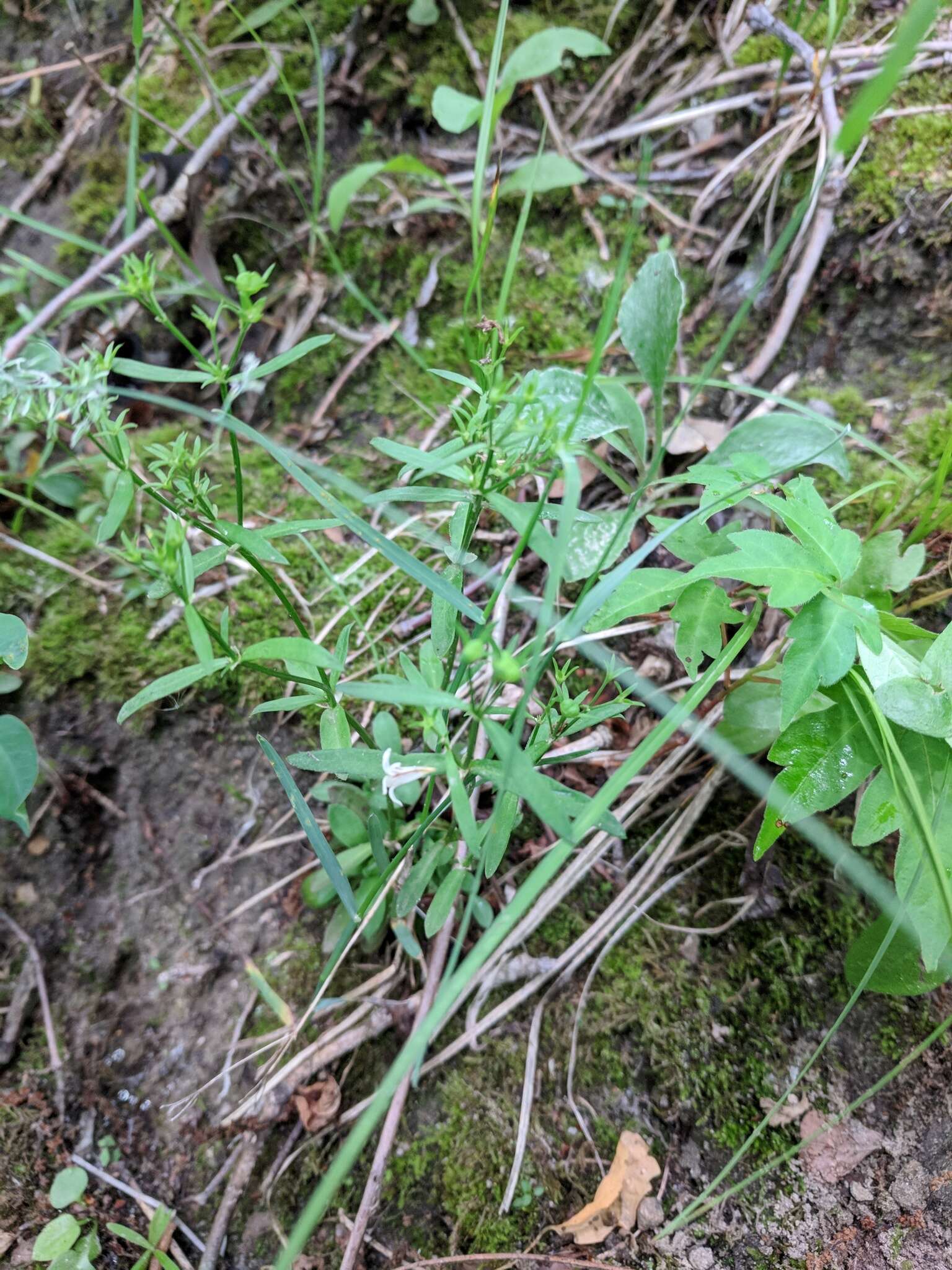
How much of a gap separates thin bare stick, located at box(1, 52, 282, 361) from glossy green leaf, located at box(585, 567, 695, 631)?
5.83 feet

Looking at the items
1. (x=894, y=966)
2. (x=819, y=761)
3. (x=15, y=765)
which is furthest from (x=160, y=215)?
(x=894, y=966)

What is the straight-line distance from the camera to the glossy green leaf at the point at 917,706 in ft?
3.76

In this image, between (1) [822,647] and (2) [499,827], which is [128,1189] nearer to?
(2) [499,827]

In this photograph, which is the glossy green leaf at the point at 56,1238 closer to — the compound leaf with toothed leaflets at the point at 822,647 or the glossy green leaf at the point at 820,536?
the compound leaf with toothed leaflets at the point at 822,647

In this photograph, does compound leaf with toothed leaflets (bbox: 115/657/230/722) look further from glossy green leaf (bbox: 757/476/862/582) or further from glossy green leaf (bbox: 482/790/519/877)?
glossy green leaf (bbox: 757/476/862/582)

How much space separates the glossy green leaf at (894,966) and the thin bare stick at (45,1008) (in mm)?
1604

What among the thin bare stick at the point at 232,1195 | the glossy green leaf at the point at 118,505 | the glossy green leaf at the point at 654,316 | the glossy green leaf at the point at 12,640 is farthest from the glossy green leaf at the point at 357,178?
the thin bare stick at the point at 232,1195

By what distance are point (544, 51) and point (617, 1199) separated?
271 centimetres

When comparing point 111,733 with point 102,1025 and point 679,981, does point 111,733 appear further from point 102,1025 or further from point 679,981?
point 679,981

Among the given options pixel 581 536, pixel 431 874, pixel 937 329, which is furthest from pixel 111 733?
pixel 937 329

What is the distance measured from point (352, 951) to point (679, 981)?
0.67 meters

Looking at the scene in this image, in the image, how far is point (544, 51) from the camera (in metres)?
2.04

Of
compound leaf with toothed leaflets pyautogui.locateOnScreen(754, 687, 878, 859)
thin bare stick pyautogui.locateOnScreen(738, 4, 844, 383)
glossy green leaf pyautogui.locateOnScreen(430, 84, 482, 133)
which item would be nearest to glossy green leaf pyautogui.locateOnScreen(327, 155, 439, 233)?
glossy green leaf pyautogui.locateOnScreen(430, 84, 482, 133)

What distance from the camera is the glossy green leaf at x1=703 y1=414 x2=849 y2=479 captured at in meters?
1.60
